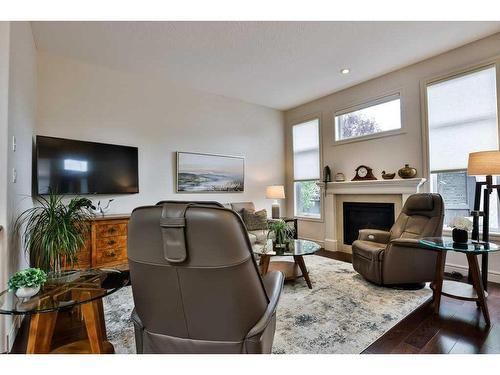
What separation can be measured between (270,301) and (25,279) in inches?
52.8

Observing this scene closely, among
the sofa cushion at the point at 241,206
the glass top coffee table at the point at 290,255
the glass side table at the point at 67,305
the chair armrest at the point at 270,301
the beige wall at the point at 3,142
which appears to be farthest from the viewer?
the sofa cushion at the point at 241,206

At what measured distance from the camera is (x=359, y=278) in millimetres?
3193

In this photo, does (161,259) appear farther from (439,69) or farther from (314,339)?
(439,69)

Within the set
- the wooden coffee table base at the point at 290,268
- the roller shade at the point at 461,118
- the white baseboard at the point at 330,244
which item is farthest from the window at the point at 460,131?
the wooden coffee table base at the point at 290,268

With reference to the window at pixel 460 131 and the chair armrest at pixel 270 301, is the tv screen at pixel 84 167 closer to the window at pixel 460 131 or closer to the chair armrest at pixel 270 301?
the chair armrest at pixel 270 301

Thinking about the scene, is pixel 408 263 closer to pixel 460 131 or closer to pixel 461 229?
pixel 461 229

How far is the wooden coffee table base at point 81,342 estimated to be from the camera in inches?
56.9

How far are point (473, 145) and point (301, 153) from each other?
2934mm

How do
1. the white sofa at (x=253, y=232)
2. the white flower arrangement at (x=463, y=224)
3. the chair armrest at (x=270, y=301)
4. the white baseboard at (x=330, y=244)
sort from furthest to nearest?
the white baseboard at (x=330, y=244)
the white sofa at (x=253, y=232)
the white flower arrangement at (x=463, y=224)
the chair armrest at (x=270, y=301)

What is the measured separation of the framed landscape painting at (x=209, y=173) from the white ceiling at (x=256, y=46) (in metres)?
1.34

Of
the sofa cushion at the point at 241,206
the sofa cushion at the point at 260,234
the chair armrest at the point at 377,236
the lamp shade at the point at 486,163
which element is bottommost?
the sofa cushion at the point at 260,234

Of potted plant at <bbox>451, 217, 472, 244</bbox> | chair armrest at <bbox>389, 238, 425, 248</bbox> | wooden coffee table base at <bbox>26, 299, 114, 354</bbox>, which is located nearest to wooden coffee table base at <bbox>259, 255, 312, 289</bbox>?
chair armrest at <bbox>389, 238, 425, 248</bbox>

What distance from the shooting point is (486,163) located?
246 centimetres
